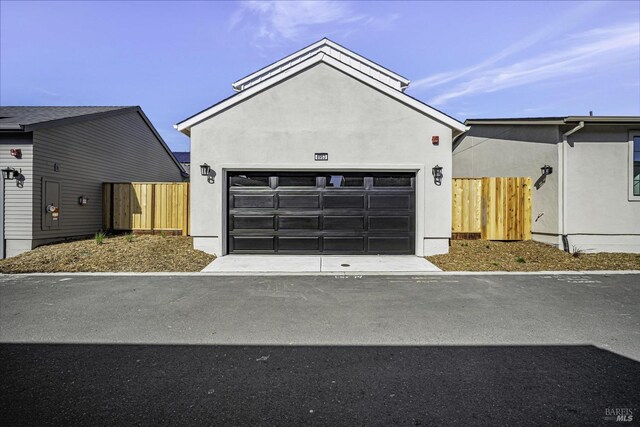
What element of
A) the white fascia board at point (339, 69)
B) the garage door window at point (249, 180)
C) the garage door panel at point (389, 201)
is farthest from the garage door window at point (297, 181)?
the white fascia board at point (339, 69)

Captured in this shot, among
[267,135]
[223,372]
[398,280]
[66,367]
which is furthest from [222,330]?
[267,135]

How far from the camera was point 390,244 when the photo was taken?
357 inches

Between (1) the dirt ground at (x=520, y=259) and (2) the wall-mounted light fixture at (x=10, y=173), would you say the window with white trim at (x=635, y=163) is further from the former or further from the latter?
(2) the wall-mounted light fixture at (x=10, y=173)

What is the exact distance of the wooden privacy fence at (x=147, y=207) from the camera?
11.3 metres

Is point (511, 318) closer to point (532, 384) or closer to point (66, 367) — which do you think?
point (532, 384)

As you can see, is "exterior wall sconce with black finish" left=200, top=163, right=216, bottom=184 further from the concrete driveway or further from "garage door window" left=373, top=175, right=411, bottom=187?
"garage door window" left=373, top=175, right=411, bottom=187

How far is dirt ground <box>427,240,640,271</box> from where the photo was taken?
25.1ft

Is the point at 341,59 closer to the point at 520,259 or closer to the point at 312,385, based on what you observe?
the point at 520,259

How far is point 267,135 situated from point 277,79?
5.07 feet

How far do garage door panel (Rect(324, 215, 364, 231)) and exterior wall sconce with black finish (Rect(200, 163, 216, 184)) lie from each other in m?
3.25

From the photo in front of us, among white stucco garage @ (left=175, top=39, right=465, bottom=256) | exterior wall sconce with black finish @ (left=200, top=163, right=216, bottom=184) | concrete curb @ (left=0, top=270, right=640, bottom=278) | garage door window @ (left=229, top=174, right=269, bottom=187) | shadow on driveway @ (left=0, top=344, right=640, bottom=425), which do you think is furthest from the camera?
garage door window @ (left=229, top=174, right=269, bottom=187)

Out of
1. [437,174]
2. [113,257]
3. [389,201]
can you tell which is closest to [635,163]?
[437,174]

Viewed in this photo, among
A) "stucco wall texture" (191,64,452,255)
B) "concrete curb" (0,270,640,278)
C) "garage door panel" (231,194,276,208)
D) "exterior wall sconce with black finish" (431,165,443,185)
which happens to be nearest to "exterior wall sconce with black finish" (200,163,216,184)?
"stucco wall texture" (191,64,452,255)

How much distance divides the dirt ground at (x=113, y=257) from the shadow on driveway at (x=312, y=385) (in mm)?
4207
